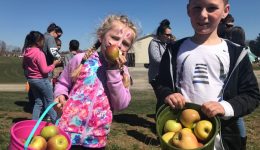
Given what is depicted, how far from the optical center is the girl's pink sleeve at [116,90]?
2.99 meters

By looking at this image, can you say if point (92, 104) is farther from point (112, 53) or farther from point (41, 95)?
point (41, 95)

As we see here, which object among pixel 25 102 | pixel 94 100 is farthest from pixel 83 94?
pixel 25 102

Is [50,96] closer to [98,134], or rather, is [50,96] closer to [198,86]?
[98,134]

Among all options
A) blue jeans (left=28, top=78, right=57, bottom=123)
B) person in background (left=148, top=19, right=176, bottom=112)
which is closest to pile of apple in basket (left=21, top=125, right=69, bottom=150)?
person in background (left=148, top=19, right=176, bottom=112)

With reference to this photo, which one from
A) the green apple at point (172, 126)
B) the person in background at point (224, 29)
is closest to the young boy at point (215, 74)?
the green apple at point (172, 126)

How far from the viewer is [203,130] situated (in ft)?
7.27

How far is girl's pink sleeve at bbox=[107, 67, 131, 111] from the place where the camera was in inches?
118

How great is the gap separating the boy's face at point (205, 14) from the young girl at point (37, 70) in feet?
17.6

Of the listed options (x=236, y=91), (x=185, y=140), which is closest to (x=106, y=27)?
(x=236, y=91)

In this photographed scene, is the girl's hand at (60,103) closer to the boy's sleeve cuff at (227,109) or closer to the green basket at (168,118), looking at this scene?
the green basket at (168,118)

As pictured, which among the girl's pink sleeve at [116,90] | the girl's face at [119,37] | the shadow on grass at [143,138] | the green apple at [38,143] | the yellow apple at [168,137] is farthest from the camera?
the shadow on grass at [143,138]

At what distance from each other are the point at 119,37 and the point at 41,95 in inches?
201

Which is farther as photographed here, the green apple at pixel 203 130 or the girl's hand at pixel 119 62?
the girl's hand at pixel 119 62

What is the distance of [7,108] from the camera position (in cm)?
1017
